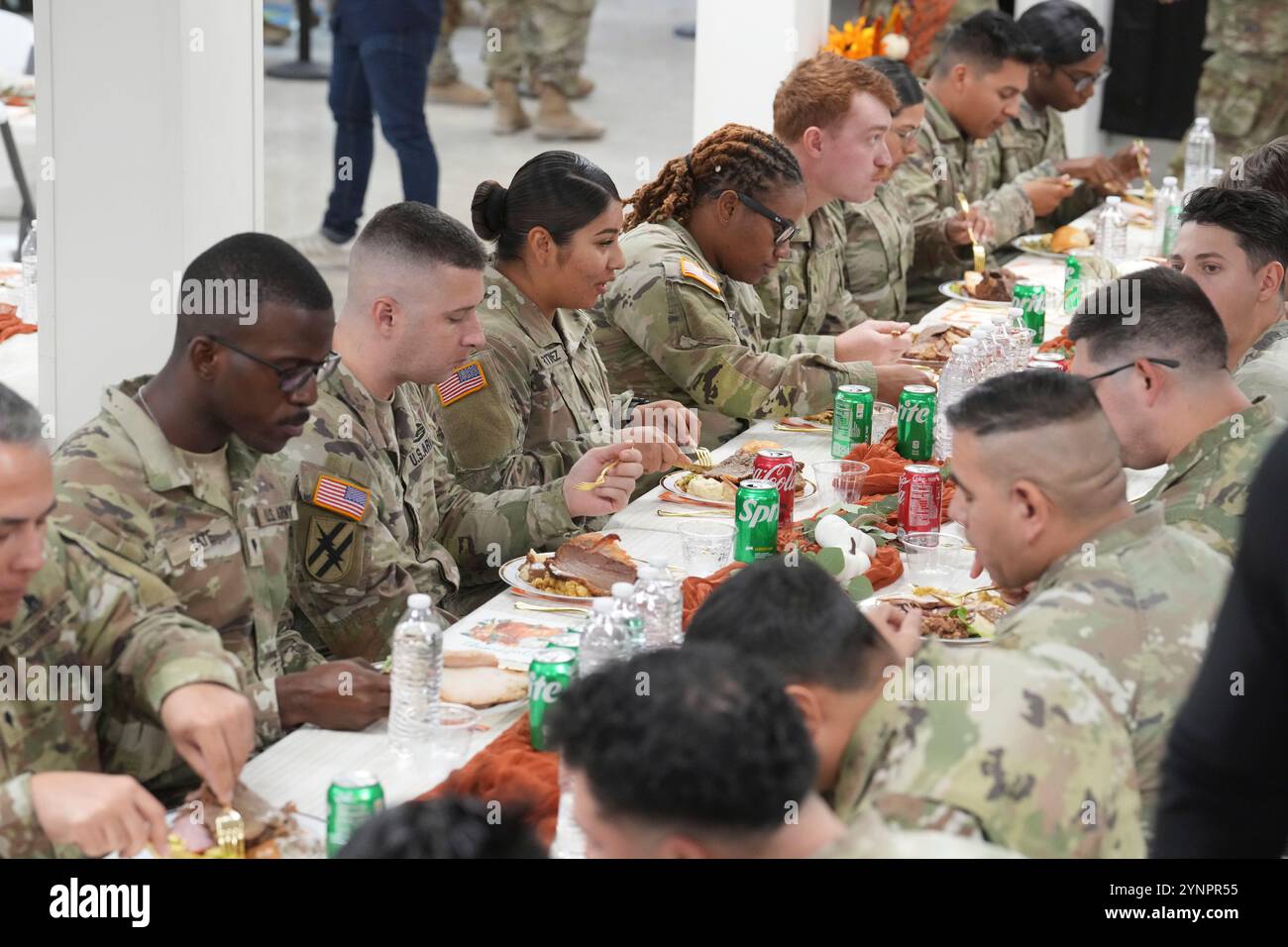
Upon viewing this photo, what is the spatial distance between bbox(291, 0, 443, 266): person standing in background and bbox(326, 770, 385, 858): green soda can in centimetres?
536

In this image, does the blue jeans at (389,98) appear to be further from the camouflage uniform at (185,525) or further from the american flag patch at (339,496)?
the camouflage uniform at (185,525)

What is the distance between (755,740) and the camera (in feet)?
4.99

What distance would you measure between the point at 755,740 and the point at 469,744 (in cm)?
92

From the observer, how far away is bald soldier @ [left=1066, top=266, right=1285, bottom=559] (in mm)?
2867

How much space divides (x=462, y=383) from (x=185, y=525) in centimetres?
109

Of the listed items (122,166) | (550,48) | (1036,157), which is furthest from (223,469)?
(550,48)

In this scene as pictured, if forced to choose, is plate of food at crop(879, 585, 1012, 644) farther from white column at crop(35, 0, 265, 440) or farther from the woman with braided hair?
white column at crop(35, 0, 265, 440)

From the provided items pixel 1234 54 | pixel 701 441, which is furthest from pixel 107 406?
pixel 1234 54

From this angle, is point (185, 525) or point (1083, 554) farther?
point (185, 525)

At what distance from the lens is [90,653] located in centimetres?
225

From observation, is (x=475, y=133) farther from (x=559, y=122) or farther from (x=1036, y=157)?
(x=1036, y=157)

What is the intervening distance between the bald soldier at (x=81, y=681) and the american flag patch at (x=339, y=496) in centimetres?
52

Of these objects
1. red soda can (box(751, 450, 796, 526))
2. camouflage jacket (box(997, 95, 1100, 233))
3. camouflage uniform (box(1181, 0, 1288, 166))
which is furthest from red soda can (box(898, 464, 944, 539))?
camouflage uniform (box(1181, 0, 1288, 166))
